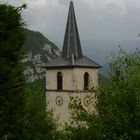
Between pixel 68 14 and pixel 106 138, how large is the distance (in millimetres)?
39649

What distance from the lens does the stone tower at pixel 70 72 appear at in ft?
177

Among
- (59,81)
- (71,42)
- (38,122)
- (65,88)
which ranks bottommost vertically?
(38,122)

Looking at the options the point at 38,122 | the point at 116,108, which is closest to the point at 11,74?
the point at 116,108

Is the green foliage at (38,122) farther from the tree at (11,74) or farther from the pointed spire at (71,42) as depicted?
the pointed spire at (71,42)

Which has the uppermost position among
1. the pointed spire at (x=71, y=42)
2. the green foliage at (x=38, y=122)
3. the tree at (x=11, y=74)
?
the pointed spire at (x=71, y=42)

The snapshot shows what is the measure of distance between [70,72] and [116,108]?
1515 inches

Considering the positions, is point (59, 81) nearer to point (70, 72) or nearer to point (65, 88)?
point (65, 88)

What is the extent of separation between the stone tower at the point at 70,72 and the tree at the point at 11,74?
1514 inches

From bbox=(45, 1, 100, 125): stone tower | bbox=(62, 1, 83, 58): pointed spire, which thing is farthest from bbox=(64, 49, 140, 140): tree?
bbox=(62, 1, 83, 58): pointed spire

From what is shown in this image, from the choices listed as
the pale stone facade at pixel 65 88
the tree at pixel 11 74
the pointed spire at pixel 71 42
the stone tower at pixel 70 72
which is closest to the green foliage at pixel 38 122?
the tree at pixel 11 74

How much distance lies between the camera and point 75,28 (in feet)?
180

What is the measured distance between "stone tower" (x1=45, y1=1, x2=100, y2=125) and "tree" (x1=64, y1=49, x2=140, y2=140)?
3582 cm

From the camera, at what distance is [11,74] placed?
47.2 ft

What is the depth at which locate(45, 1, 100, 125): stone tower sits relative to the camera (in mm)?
53938
